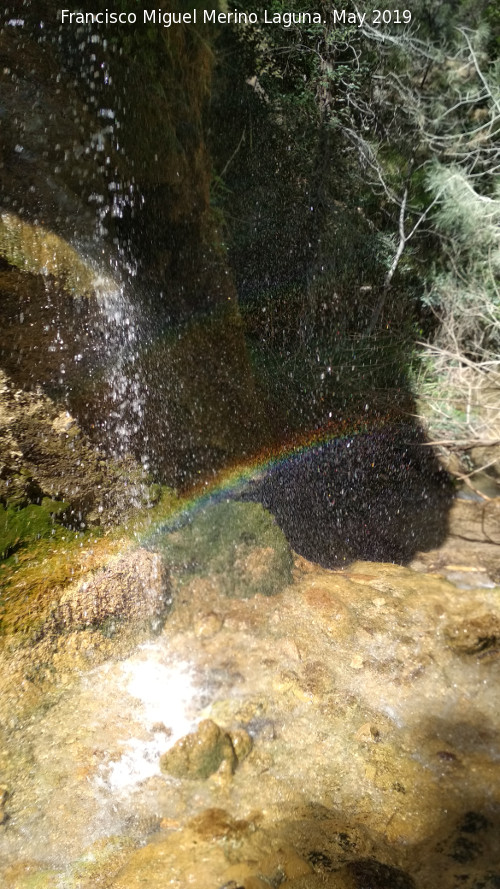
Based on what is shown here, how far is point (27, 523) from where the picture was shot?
234 centimetres

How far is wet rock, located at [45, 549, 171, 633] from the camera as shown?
96.9 inches

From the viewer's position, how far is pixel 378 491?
4.44 m

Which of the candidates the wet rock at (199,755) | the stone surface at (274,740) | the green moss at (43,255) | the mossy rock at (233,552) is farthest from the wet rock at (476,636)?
the green moss at (43,255)

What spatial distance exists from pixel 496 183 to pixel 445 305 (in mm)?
1023

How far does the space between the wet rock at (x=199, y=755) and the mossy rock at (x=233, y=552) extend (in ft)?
2.94

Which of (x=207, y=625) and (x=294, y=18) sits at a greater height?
(x=294, y=18)

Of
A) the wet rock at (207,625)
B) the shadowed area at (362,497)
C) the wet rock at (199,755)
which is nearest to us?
the wet rock at (199,755)

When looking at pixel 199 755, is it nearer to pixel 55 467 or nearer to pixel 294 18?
pixel 55 467

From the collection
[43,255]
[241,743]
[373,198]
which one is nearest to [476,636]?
[241,743]

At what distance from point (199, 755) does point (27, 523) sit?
116 cm

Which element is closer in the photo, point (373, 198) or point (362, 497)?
point (362, 497)

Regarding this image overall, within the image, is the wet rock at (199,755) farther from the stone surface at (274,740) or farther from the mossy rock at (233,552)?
the mossy rock at (233,552)

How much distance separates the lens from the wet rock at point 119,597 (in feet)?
8.07

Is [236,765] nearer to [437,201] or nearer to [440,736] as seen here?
[440,736]
